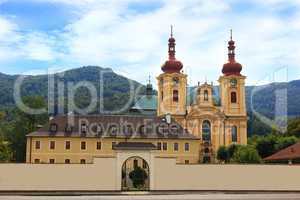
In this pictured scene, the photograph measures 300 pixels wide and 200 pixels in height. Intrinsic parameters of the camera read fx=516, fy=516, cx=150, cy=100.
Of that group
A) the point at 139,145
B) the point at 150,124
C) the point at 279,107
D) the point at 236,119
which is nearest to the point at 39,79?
the point at 279,107

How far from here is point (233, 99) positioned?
78.9 metres

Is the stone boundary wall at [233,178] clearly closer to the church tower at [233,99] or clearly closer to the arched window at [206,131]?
the arched window at [206,131]

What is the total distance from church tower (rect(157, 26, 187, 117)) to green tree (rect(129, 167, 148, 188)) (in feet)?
94.9

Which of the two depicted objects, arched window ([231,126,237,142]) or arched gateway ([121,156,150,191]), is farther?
arched window ([231,126,237,142])

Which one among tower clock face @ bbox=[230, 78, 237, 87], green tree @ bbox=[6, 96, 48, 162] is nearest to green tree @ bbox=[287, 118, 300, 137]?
tower clock face @ bbox=[230, 78, 237, 87]

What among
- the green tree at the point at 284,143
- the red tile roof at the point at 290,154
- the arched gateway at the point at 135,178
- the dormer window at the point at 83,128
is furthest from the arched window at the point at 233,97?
the arched gateway at the point at 135,178

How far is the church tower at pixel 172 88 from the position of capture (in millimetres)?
78312

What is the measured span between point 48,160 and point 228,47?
126 feet

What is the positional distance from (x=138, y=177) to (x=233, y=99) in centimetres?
3469

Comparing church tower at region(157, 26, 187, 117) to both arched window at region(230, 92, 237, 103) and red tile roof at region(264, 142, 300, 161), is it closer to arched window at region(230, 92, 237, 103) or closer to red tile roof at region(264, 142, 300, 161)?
arched window at region(230, 92, 237, 103)

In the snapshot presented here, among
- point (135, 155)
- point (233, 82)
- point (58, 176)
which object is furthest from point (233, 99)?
point (58, 176)

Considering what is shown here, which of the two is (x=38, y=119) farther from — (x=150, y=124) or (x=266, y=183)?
(x=266, y=183)

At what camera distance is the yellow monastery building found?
183ft

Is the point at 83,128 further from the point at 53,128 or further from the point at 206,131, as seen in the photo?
the point at 206,131
